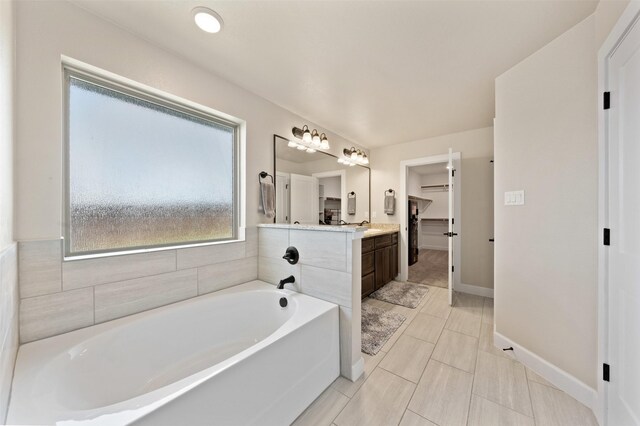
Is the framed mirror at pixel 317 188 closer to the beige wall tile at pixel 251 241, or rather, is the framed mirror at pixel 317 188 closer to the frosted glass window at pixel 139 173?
the beige wall tile at pixel 251 241

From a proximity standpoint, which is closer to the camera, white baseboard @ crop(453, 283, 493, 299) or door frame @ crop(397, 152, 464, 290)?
white baseboard @ crop(453, 283, 493, 299)

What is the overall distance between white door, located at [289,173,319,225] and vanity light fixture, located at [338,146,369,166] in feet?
2.64

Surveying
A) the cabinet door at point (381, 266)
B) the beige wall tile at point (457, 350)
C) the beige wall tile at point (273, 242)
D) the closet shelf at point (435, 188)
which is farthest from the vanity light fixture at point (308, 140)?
the closet shelf at point (435, 188)

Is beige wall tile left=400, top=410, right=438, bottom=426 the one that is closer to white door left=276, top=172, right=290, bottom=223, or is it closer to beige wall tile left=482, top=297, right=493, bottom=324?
beige wall tile left=482, top=297, right=493, bottom=324

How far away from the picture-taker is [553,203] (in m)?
1.58

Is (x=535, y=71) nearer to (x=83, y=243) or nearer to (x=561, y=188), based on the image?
(x=561, y=188)

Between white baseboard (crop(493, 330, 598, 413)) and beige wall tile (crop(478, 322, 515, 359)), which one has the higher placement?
white baseboard (crop(493, 330, 598, 413))

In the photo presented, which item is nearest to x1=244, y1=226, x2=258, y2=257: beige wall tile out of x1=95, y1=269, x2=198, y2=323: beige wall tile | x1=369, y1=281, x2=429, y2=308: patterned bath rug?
x1=95, y1=269, x2=198, y2=323: beige wall tile

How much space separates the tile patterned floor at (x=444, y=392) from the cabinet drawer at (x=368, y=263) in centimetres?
94

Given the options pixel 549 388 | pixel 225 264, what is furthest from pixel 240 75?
pixel 549 388

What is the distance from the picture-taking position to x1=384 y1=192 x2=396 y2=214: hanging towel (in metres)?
3.94

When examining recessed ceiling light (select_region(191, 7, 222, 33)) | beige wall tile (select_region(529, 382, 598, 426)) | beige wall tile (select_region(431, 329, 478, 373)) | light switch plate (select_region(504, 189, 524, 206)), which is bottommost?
beige wall tile (select_region(431, 329, 478, 373))

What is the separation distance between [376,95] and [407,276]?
301cm

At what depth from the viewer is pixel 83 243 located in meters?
1.46
